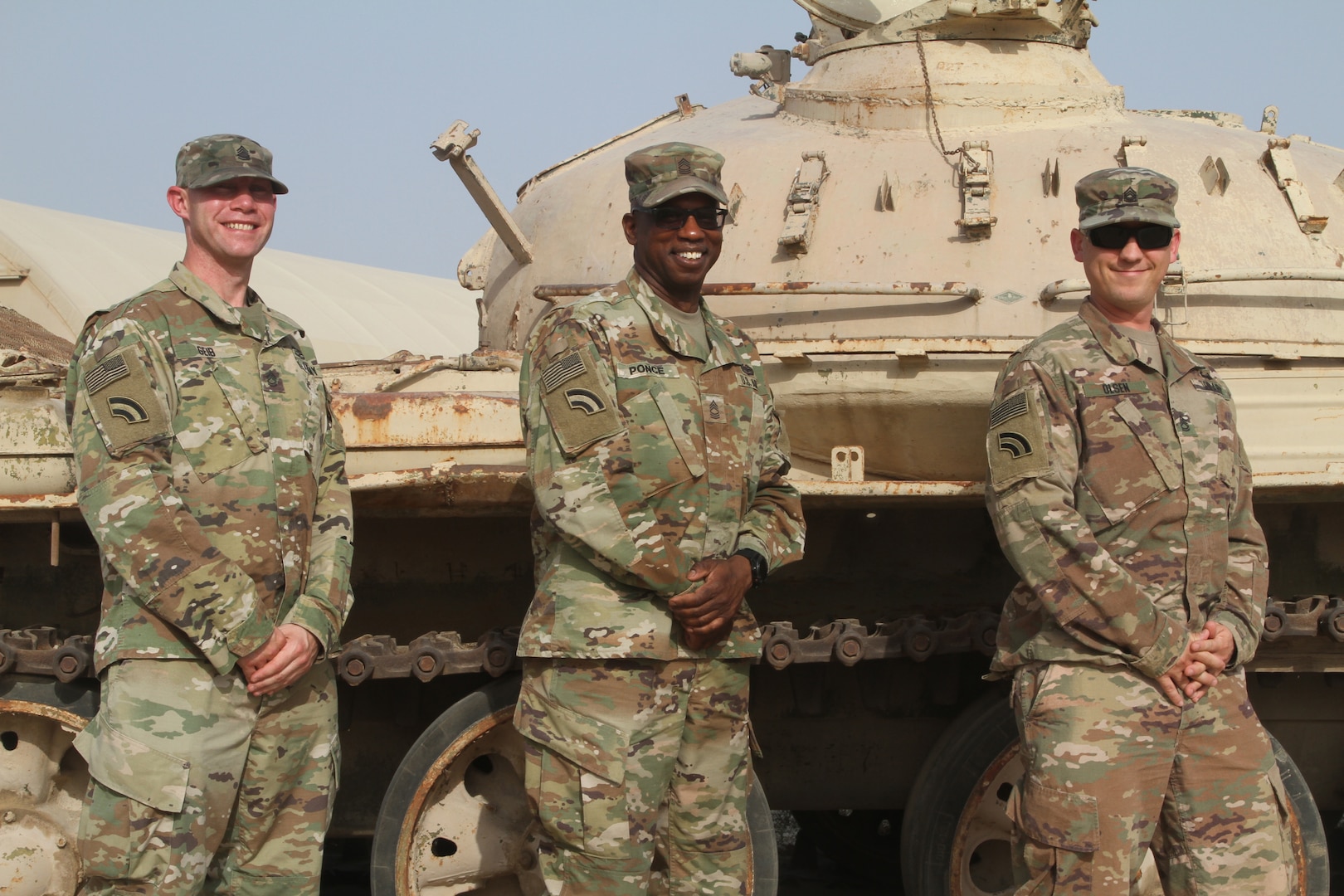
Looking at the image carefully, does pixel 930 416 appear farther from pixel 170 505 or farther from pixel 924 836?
pixel 170 505

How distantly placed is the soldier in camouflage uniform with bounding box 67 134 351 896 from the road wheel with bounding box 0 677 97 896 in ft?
4.70

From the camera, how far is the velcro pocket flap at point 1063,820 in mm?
4312

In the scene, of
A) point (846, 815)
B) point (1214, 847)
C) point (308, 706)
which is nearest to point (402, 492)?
point (308, 706)

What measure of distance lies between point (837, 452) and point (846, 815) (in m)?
2.70

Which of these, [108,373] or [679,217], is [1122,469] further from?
[108,373]

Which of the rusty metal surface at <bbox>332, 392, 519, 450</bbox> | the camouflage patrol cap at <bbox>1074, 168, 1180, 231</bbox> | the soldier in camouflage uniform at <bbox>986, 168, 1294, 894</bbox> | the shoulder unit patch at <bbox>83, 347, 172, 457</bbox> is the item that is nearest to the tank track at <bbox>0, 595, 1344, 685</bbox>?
the rusty metal surface at <bbox>332, 392, 519, 450</bbox>

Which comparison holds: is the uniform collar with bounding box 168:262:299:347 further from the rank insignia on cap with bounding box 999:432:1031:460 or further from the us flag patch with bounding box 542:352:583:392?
the rank insignia on cap with bounding box 999:432:1031:460

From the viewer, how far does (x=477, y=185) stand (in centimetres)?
680

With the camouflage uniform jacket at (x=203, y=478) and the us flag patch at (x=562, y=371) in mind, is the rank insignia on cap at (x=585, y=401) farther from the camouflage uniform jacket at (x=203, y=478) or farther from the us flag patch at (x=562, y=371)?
the camouflage uniform jacket at (x=203, y=478)

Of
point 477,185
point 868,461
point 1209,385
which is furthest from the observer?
point 477,185

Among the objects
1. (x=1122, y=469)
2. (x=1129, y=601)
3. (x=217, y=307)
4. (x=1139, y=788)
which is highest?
(x=217, y=307)

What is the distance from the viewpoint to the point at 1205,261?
237 inches

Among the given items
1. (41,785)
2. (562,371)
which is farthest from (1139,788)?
(41,785)

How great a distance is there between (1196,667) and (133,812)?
2746 mm
